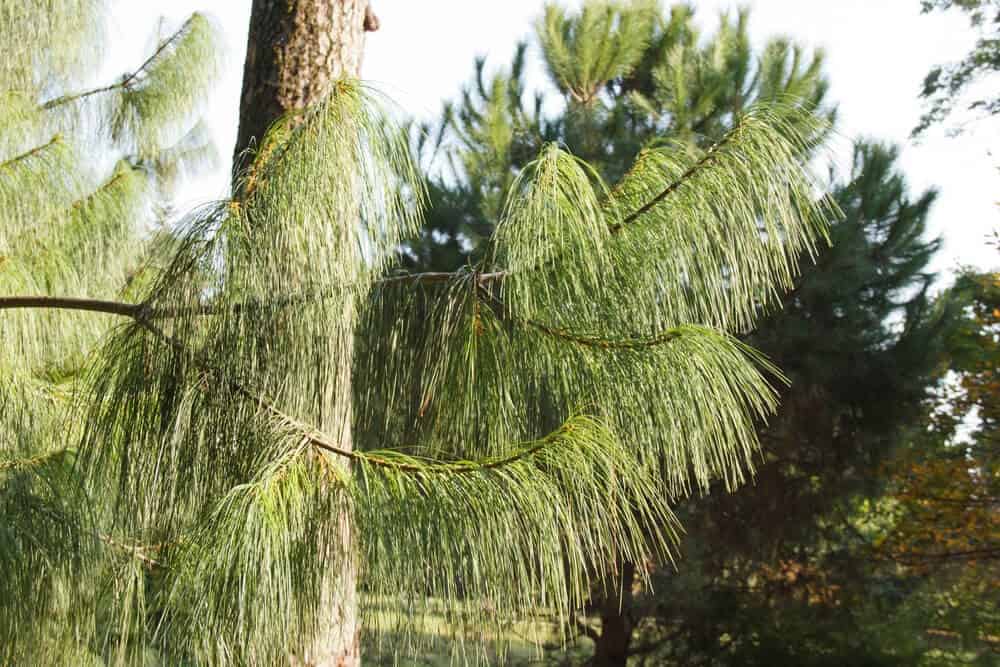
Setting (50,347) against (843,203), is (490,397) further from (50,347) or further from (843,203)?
(843,203)

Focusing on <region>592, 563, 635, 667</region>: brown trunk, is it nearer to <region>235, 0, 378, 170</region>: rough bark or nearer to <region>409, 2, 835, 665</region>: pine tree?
<region>409, 2, 835, 665</region>: pine tree

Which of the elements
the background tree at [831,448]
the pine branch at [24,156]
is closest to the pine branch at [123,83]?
the pine branch at [24,156]

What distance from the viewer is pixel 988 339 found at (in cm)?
504

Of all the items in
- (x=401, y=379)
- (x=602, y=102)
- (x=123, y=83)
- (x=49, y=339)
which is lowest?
(x=401, y=379)

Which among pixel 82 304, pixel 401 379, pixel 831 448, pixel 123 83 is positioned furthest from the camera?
pixel 831 448

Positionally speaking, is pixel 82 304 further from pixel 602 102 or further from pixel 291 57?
pixel 602 102

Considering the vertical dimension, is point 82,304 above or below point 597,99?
below

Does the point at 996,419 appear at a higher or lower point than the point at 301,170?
higher

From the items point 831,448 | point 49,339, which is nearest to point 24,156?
point 49,339

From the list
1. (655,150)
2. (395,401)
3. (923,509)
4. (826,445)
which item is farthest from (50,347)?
(923,509)

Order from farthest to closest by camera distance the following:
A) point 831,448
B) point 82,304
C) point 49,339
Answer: point 831,448 < point 49,339 < point 82,304

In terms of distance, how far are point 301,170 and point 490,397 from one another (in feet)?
1.39

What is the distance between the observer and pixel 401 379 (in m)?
1.51

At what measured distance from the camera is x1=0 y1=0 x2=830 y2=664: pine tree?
1.11 meters
